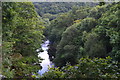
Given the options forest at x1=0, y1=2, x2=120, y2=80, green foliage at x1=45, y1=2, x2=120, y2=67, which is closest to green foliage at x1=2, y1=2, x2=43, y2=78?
forest at x1=0, y1=2, x2=120, y2=80

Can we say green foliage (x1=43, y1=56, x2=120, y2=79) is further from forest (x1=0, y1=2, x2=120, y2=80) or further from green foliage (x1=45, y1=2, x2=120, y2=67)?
green foliage (x1=45, y1=2, x2=120, y2=67)

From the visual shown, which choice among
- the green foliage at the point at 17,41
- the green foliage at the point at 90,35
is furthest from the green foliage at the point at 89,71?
→ the green foliage at the point at 90,35

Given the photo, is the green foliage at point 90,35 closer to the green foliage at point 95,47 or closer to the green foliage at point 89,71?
the green foliage at point 95,47

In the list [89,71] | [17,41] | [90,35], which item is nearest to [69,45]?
[90,35]

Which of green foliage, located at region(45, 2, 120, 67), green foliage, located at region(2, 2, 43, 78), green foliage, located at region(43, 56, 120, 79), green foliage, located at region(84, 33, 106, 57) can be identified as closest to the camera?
green foliage, located at region(43, 56, 120, 79)

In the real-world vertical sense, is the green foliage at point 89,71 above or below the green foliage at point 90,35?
below

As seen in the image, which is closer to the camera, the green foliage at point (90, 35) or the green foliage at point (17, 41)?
the green foliage at point (17, 41)

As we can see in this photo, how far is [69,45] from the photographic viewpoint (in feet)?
23.0

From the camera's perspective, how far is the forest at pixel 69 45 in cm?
168

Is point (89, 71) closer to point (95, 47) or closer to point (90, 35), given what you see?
point (95, 47)

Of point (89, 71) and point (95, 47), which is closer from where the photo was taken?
point (89, 71)

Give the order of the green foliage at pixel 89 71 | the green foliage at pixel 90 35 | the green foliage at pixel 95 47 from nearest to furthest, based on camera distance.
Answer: the green foliage at pixel 89 71 → the green foliage at pixel 90 35 → the green foliage at pixel 95 47

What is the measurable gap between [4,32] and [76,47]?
13.4ft

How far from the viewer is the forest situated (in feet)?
5.51
